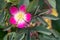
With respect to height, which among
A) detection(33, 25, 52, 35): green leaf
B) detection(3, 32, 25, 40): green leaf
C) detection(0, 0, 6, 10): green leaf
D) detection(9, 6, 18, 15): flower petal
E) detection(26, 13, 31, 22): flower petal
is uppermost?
detection(0, 0, 6, 10): green leaf

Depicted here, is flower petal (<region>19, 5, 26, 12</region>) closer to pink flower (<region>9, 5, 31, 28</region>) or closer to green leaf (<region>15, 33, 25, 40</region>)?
pink flower (<region>9, 5, 31, 28</region>)

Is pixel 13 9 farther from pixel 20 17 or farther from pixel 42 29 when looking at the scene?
pixel 42 29

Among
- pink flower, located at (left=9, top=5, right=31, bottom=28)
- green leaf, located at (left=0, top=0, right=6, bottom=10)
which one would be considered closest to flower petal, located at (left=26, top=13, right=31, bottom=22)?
pink flower, located at (left=9, top=5, right=31, bottom=28)

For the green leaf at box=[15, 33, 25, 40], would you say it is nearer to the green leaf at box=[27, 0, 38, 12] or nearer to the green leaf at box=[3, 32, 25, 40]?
the green leaf at box=[3, 32, 25, 40]

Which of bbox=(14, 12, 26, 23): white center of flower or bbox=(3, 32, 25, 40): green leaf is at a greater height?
bbox=(14, 12, 26, 23): white center of flower

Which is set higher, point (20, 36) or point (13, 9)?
point (13, 9)

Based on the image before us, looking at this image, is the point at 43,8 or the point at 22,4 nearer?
the point at 22,4

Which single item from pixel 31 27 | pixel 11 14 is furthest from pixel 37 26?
pixel 11 14

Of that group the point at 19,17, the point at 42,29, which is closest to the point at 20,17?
the point at 19,17

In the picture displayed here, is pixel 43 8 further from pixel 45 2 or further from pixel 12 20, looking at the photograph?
pixel 12 20
